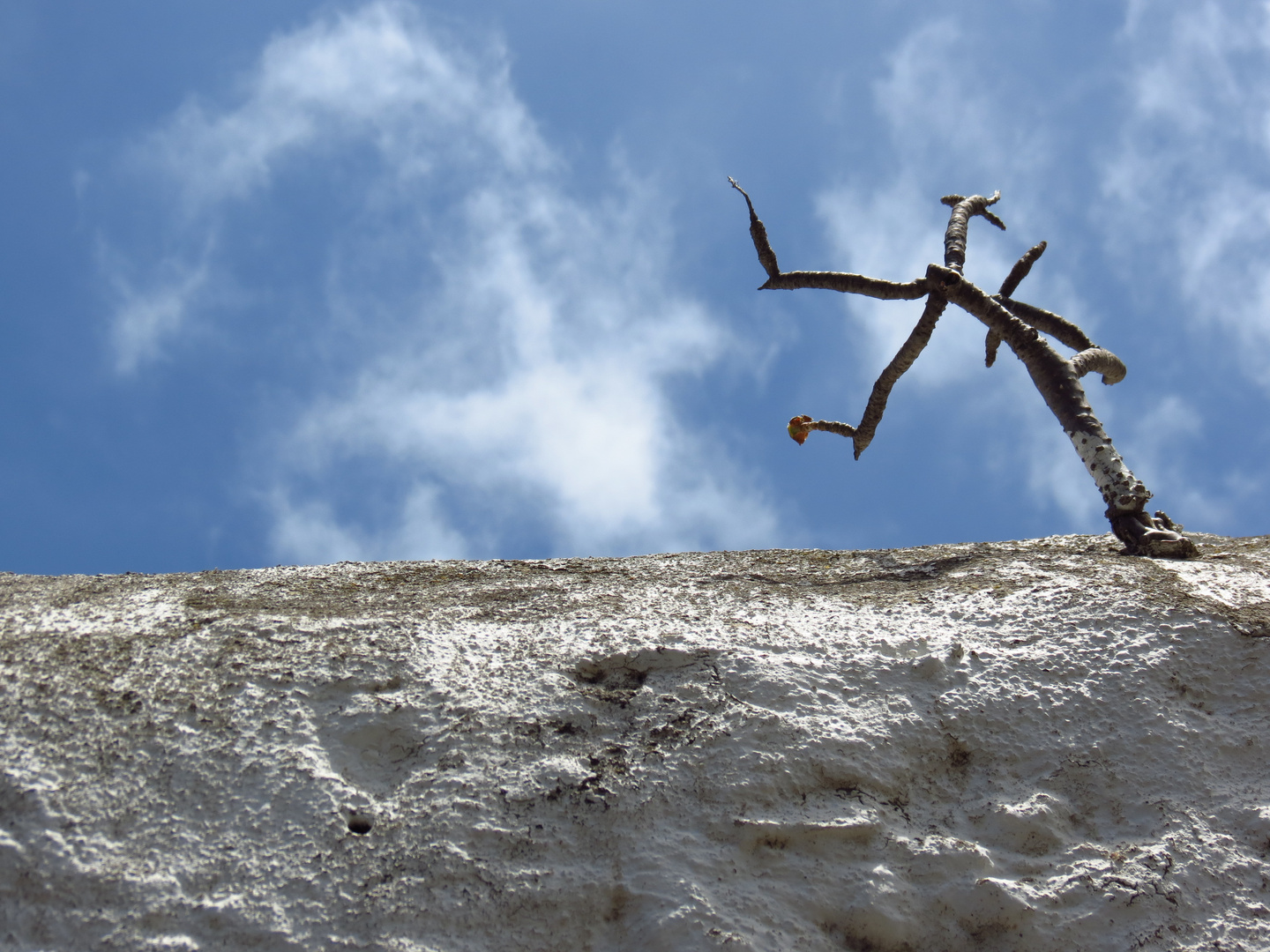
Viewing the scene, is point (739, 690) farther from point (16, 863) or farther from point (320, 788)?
point (16, 863)

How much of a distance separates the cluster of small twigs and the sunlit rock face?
678 millimetres

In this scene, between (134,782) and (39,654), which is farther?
(39,654)

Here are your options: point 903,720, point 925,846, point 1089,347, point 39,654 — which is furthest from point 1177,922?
point 1089,347

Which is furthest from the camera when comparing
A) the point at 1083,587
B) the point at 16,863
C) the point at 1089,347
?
the point at 1089,347

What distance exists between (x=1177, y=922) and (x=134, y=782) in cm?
185

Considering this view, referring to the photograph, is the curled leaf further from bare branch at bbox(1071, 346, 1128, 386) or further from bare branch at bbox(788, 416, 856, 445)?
bare branch at bbox(1071, 346, 1128, 386)

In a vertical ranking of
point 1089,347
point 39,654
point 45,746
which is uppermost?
point 1089,347

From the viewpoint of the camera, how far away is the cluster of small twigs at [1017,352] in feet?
9.71

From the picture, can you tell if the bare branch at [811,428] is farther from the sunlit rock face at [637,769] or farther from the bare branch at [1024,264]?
the sunlit rock face at [637,769]

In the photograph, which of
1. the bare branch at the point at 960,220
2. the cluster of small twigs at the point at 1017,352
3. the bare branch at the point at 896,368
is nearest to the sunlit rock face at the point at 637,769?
the cluster of small twigs at the point at 1017,352

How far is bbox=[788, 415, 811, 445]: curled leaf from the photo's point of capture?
4.28 metres

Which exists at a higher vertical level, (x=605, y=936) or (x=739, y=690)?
(x=739, y=690)

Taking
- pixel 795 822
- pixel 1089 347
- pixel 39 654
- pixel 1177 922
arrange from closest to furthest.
A: pixel 1177 922 < pixel 795 822 < pixel 39 654 < pixel 1089 347

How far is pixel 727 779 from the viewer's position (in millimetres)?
1736
